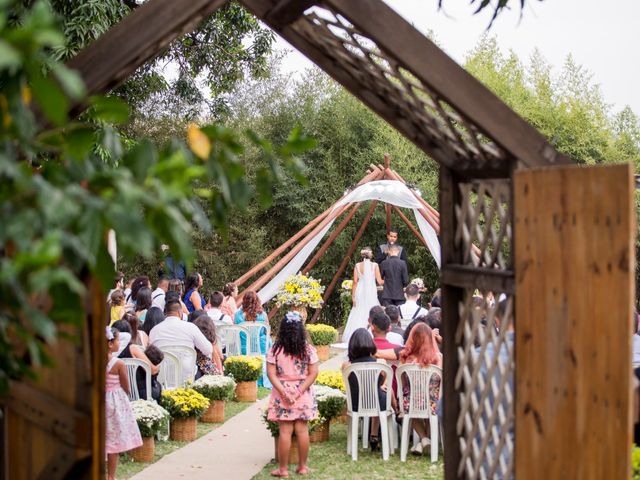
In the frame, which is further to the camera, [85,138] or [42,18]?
[85,138]

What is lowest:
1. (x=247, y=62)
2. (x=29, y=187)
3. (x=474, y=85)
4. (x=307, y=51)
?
(x=29, y=187)

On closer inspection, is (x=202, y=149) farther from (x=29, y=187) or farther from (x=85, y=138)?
(x=29, y=187)

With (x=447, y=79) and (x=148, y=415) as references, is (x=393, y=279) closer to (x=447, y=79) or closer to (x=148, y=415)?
(x=148, y=415)

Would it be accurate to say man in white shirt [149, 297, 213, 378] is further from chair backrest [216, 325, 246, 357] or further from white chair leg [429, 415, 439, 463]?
white chair leg [429, 415, 439, 463]

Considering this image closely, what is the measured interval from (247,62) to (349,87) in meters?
10.9

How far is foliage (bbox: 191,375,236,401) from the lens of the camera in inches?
391

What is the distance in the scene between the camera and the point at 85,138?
2.15 metres

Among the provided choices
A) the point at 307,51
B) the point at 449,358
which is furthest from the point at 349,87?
the point at 449,358

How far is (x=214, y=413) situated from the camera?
10.3 m

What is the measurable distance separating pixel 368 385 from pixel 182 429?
6.77 feet

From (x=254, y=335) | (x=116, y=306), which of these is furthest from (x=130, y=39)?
(x=254, y=335)

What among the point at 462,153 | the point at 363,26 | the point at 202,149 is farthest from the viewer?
the point at 462,153

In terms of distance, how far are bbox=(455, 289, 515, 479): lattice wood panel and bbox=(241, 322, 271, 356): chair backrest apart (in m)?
8.02

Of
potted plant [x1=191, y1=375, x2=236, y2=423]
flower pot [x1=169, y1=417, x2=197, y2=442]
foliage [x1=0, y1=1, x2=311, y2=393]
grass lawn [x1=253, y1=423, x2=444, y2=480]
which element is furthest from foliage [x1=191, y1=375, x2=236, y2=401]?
foliage [x1=0, y1=1, x2=311, y2=393]
